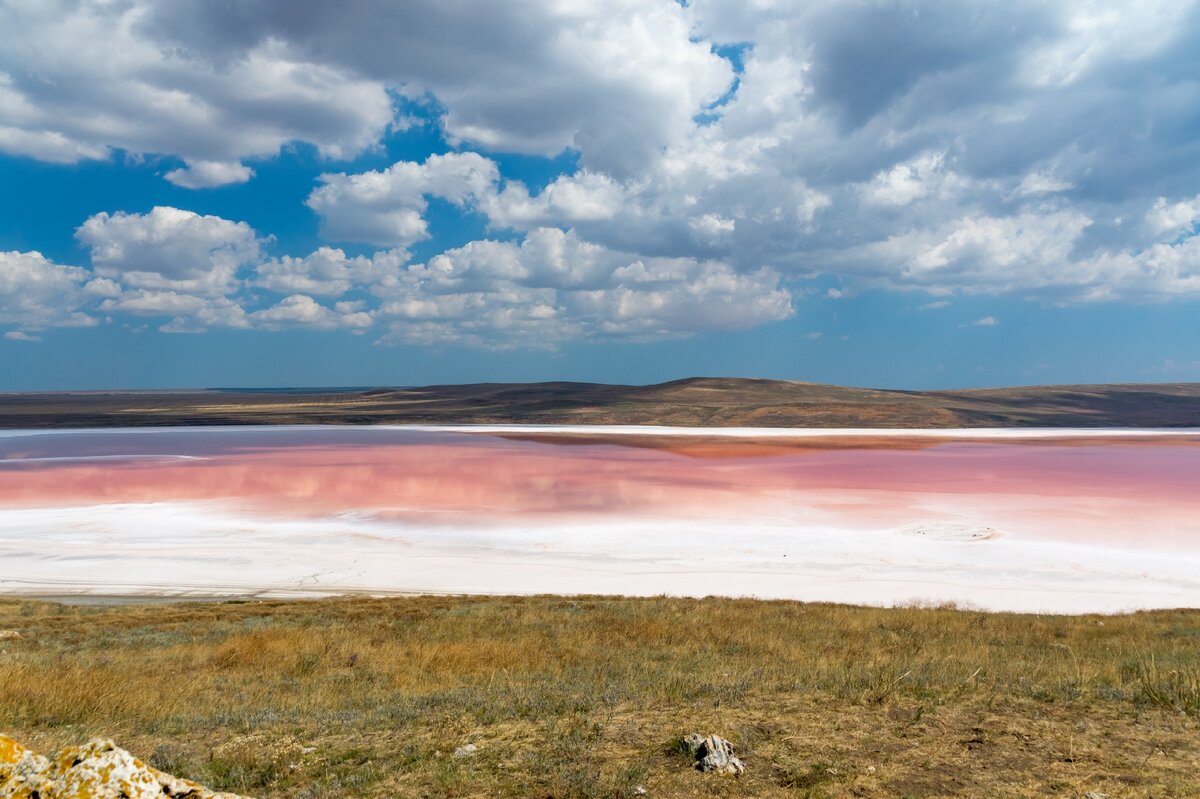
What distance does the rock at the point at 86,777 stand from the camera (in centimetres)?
459

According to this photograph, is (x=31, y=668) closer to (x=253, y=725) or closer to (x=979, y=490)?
(x=253, y=725)

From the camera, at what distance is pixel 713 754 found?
6.91m

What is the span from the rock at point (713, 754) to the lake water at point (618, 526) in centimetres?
1674

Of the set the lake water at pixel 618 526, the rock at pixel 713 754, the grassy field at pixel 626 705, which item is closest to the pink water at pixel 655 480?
the lake water at pixel 618 526

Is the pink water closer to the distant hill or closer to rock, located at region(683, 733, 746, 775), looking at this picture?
rock, located at region(683, 733, 746, 775)

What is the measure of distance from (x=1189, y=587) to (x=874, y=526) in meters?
12.1

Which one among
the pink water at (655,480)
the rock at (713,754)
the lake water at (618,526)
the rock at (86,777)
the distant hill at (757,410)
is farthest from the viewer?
the distant hill at (757,410)

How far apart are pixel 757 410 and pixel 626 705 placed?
118 metres

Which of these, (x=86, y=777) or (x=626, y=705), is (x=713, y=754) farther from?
(x=86, y=777)

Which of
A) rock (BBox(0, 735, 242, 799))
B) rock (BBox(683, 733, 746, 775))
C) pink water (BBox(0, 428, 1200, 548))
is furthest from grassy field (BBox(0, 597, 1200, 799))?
pink water (BBox(0, 428, 1200, 548))

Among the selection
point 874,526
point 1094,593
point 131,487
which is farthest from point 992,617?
point 131,487

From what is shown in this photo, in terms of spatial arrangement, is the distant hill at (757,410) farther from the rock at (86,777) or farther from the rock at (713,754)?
the rock at (86,777)

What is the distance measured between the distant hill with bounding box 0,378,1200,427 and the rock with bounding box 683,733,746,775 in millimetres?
109687

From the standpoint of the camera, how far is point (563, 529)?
34.2 meters
